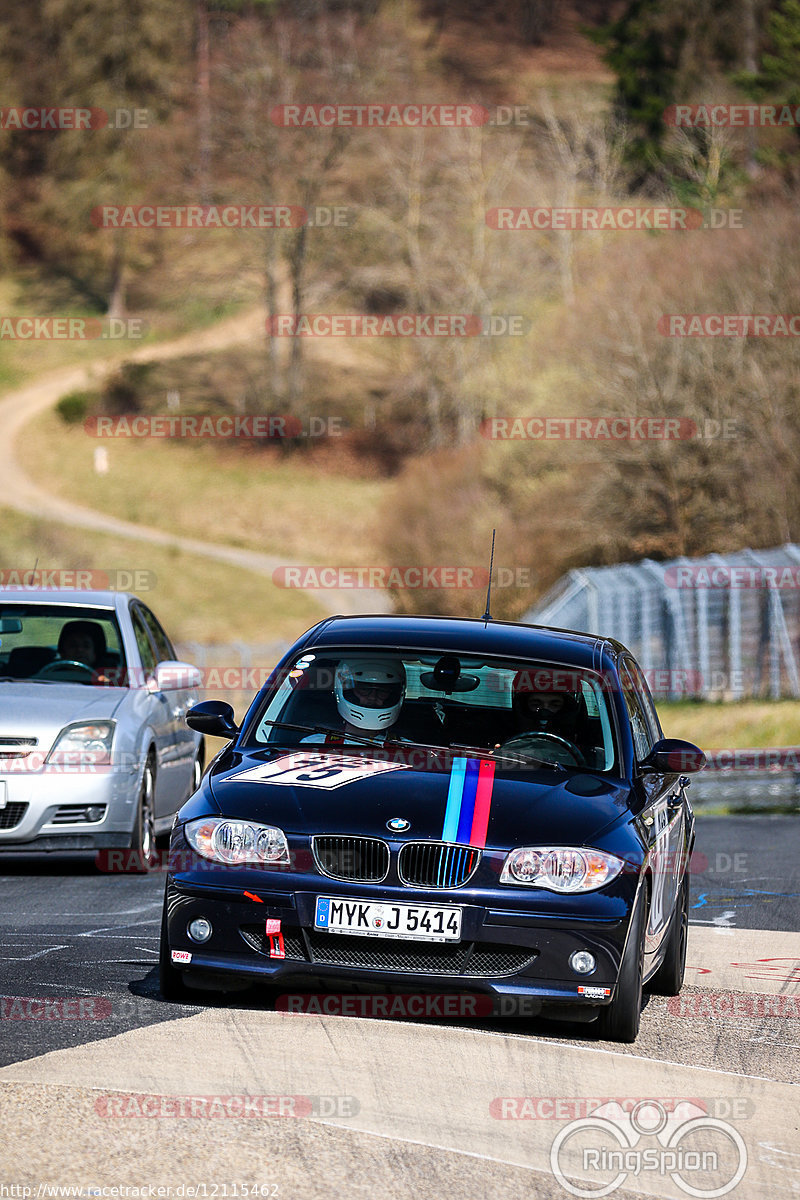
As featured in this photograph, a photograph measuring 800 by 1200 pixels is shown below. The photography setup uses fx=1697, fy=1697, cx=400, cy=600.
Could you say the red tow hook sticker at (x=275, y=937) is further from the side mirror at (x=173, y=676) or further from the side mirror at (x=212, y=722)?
the side mirror at (x=173, y=676)

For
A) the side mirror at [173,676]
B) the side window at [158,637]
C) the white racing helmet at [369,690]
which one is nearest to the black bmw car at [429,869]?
the white racing helmet at [369,690]

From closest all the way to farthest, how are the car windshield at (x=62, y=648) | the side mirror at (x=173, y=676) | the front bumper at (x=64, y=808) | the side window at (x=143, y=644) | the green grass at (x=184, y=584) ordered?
1. the front bumper at (x=64, y=808)
2. the side mirror at (x=173, y=676)
3. the car windshield at (x=62, y=648)
4. the side window at (x=143, y=644)
5. the green grass at (x=184, y=584)

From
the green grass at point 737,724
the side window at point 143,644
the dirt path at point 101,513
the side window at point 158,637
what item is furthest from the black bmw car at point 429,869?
the dirt path at point 101,513

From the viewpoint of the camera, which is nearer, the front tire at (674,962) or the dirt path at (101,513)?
the front tire at (674,962)

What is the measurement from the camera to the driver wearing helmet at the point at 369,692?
7.41 metres

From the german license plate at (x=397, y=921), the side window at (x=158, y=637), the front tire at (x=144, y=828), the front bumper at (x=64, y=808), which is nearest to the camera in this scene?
the german license plate at (x=397, y=921)

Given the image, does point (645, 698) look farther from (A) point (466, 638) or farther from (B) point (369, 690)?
(B) point (369, 690)

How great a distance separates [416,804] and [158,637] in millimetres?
7194

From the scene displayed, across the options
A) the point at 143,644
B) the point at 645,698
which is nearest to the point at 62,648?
the point at 143,644

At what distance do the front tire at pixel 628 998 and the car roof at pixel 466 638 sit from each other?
1594 millimetres

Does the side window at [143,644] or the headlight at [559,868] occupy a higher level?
the side window at [143,644]

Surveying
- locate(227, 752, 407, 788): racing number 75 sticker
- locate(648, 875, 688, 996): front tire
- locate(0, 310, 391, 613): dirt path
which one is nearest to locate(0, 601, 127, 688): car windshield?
locate(227, 752, 407, 788): racing number 75 sticker

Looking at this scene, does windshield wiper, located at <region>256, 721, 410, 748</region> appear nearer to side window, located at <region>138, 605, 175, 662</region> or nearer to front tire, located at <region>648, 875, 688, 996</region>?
front tire, located at <region>648, 875, 688, 996</region>

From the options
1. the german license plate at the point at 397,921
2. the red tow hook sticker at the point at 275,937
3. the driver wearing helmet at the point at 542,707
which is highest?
the driver wearing helmet at the point at 542,707
